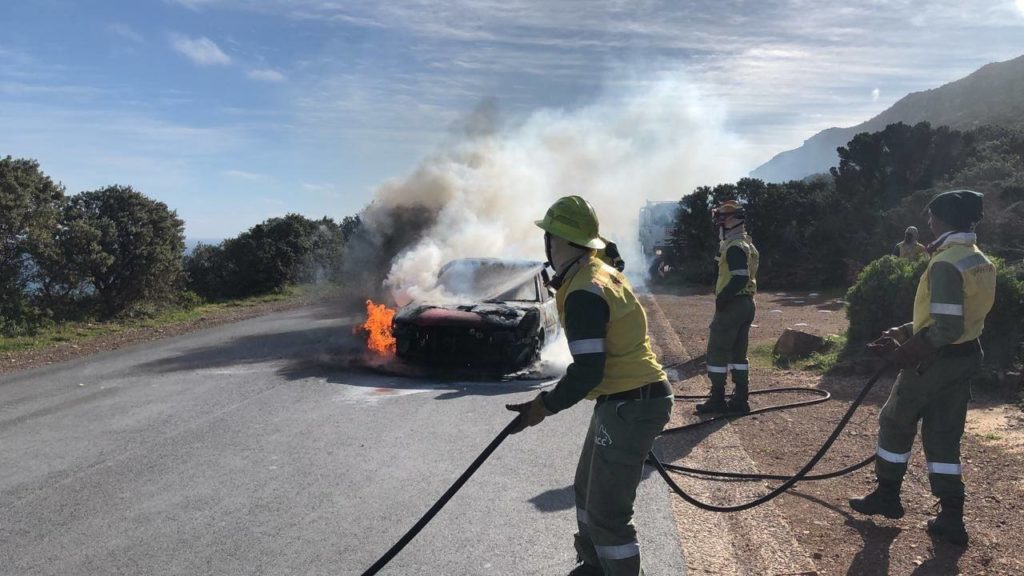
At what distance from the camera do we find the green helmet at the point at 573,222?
3.16 meters

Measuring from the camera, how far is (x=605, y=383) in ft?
10.3

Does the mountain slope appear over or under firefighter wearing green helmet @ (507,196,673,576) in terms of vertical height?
over

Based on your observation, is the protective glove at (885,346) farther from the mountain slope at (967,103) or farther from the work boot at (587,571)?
the mountain slope at (967,103)

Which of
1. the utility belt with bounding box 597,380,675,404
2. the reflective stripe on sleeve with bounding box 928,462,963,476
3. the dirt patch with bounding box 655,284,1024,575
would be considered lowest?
the dirt patch with bounding box 655,284,1024,575

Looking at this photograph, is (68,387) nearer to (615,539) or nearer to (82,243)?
(82,243)

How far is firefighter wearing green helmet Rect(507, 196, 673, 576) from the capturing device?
295cm

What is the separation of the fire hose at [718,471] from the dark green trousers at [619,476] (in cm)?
40

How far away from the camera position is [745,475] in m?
5.04

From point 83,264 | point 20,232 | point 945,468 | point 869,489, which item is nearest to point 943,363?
point 945,468

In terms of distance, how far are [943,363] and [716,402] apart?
9.86 feet

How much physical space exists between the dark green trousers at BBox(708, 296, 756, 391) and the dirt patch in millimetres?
454

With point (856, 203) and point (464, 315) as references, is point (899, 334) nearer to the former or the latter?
point (464, 315)

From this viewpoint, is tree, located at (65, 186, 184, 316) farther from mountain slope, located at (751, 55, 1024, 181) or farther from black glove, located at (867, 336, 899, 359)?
mountain slope, located at (751, 55, 1024, 181)

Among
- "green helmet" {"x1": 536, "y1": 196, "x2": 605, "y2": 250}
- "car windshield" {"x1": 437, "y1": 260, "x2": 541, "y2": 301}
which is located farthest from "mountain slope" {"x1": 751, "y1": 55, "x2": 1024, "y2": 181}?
"green helmet" {"x1": 536, "y1": 196, "x2": 605, "y2": 250}
